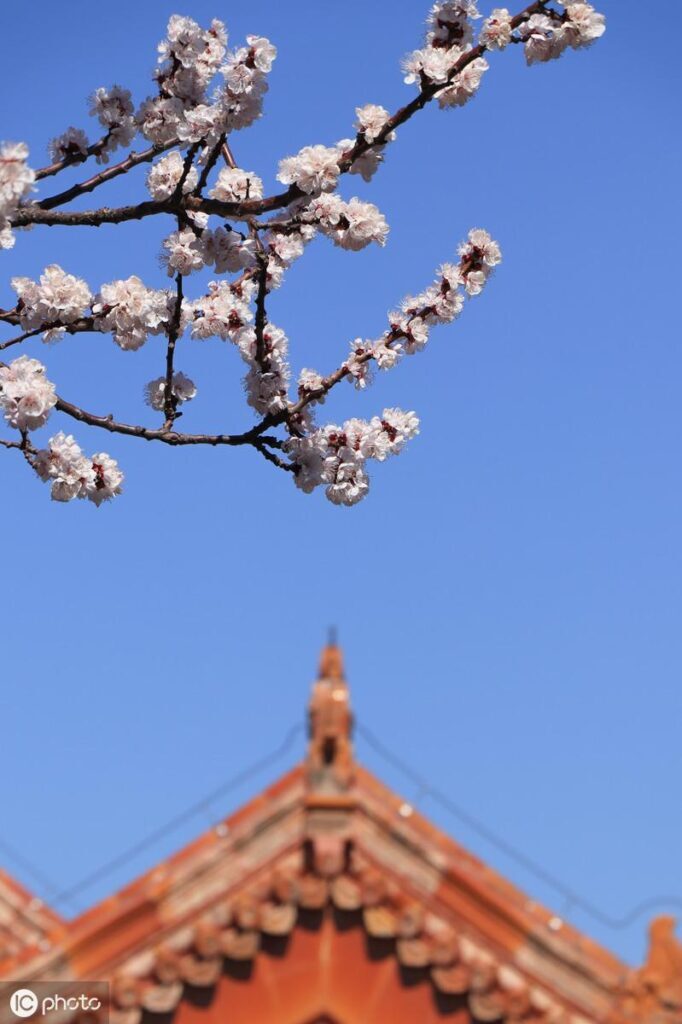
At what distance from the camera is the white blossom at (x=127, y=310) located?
20922mm

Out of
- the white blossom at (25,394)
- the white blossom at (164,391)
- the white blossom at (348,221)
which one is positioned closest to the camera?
the white blossom at (25,394)

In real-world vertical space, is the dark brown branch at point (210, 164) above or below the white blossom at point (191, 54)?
below

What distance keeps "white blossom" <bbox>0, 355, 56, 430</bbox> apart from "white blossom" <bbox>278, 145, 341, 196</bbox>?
3958mm

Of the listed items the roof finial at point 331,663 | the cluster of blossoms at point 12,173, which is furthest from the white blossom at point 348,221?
the roof finial at point 331,663

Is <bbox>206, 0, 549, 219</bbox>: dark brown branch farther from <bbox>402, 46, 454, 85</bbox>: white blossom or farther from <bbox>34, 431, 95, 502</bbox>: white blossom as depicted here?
<bbox>34, 431, 95, 502</bbox>: white blossom

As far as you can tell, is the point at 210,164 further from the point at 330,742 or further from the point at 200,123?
the point at 330,742

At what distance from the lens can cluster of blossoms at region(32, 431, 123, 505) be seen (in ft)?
69.7

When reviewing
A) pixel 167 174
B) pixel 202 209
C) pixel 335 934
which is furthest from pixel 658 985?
pixel 167 174

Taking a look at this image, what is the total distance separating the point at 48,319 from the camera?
20.7 meters

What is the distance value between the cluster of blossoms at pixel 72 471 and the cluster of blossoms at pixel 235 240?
0.02 metres

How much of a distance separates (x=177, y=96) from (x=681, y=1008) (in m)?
12.5

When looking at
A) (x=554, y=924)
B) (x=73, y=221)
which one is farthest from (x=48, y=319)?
(x=554, y=924)

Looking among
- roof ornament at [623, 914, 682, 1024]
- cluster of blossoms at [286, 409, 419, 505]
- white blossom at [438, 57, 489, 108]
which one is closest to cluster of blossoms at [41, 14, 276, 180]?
white blossom at [438, 57, 489, 108]

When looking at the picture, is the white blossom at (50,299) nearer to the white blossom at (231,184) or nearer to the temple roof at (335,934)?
the white blossom at (231,184)
